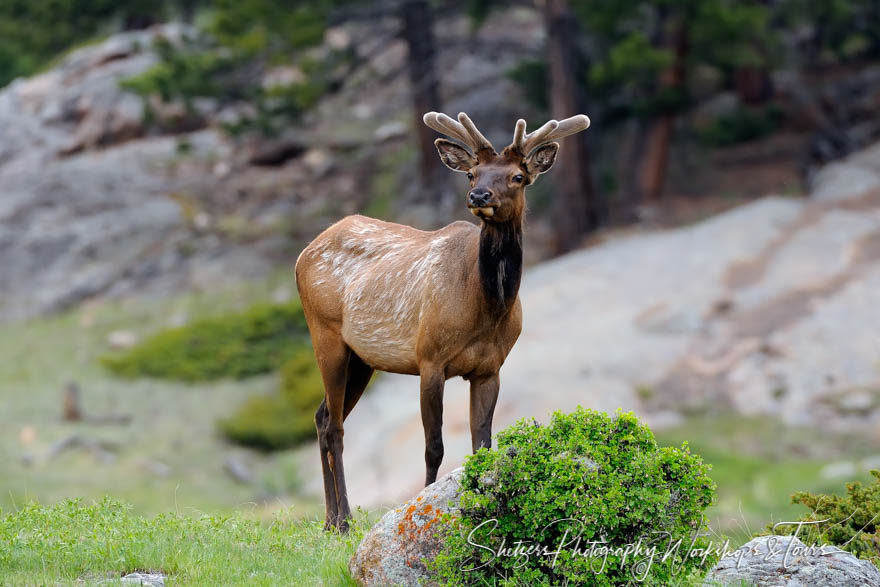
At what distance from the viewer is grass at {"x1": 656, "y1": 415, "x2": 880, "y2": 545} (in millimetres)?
16125

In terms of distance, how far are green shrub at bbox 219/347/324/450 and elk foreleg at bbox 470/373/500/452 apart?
1504 cm

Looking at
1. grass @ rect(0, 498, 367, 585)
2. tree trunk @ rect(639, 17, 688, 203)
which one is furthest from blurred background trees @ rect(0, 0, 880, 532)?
grass @ rect(0, 498, 367, 585)

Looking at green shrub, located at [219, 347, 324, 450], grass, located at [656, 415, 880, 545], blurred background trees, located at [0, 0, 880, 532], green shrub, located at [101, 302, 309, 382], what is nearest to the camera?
grass, located at [656, 415, 880, 545]

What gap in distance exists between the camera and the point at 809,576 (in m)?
6.17

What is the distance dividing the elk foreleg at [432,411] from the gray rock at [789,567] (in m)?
1.87

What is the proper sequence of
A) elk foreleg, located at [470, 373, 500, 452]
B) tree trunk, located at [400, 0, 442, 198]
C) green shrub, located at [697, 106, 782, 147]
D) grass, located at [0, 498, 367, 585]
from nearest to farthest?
grass, located at [0, 498, 367, 585] → elk foreleg, located at [470, 373, 500, 452] → tree trunk, located at [400, 0, 442, 198] → green shrub, located at [697, 106, 782, 147]

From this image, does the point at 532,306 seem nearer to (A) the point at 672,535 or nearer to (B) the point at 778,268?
(B) the point at 778,268

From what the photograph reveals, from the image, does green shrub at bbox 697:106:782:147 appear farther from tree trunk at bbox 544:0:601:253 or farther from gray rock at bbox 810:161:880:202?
tree trunk at bbox 544:0:601:253

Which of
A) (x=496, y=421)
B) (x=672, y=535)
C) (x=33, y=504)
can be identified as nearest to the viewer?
(x=672, y=535)

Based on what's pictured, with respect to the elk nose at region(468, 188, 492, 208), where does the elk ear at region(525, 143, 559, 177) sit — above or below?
above

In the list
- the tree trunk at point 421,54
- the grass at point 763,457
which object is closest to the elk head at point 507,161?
the grass at point 763,457

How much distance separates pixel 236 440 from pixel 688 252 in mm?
9316

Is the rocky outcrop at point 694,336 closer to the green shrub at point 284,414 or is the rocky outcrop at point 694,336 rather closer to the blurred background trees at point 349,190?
the blurred background trees at point 349,190

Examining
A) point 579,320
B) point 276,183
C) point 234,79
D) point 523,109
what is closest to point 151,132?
point 276,183
